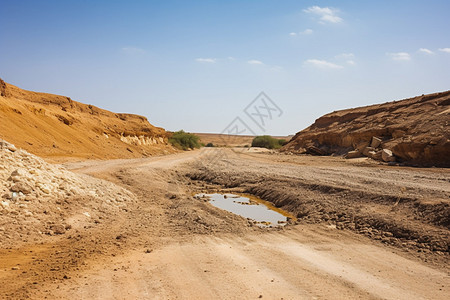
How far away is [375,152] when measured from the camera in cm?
2072

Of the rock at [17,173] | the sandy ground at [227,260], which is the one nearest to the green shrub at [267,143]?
the sandy ground at [227,260]

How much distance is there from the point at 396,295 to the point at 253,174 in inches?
465

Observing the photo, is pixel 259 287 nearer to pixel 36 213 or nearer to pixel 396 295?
pixel 396 295

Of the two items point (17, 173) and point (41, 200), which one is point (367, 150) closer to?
point (41, 200)

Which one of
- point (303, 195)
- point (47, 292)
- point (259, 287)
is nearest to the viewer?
point (47, 292)

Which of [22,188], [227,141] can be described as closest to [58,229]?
[22,188]

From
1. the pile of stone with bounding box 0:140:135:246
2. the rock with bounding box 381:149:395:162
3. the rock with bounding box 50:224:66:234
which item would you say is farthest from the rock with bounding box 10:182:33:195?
the rock with bounding box 381:149:395:162

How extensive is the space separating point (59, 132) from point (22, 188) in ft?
67.6

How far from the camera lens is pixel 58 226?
6.80 metres

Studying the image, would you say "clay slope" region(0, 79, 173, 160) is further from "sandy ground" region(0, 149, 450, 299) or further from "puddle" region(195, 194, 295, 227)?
"sandy ground" region(0, 149, 450, 299)

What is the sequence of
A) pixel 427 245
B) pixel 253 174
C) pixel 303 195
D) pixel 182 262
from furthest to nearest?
pixel 253 174, pixel 303 195, pixel 427 245, pixel 182 262

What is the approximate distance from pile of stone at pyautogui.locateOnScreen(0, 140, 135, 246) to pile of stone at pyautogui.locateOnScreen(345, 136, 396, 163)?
1529cm

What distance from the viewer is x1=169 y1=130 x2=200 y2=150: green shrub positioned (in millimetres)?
52059

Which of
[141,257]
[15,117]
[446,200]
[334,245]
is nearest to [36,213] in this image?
[141,257]
